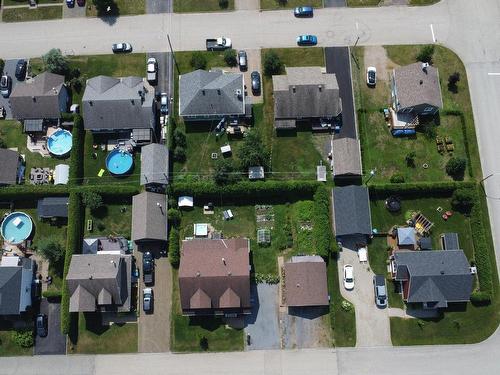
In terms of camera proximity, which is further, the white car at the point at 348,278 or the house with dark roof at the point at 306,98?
the house with dark roof at the point at 306,98

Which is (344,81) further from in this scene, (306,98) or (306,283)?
(306,283)

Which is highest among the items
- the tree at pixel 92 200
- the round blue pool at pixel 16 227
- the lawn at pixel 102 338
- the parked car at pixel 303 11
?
the parked car at pixel 303 11

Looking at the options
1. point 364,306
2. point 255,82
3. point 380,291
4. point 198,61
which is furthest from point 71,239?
point 380,291

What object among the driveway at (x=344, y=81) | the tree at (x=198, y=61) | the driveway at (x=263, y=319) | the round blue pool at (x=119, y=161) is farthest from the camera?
the tree at (x=198, y=61)

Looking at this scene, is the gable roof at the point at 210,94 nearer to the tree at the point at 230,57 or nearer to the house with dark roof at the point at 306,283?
the tree at the point at 230,57

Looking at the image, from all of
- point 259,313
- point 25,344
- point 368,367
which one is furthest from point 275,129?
point 25,344

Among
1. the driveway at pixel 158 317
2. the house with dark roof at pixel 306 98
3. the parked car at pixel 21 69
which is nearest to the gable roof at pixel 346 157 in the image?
the house with dark roof at pixel 306 98
